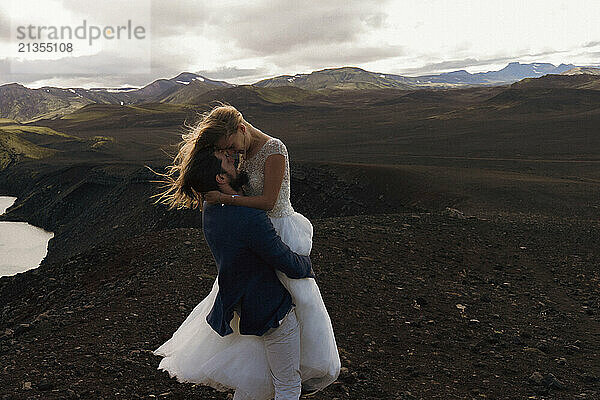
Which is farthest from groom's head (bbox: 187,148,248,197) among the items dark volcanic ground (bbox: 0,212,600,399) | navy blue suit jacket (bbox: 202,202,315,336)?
dark volcanic ground (bbox: 0,212,600,399)

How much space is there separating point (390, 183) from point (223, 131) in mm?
23157

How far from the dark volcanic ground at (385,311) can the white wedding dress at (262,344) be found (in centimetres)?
177

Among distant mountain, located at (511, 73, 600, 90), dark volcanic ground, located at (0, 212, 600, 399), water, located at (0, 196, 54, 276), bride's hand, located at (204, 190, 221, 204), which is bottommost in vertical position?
water, located at (0, 196, 54, 276)

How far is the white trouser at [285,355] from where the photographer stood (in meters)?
3.05

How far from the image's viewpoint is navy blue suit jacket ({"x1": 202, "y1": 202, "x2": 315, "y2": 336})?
2.74 metres

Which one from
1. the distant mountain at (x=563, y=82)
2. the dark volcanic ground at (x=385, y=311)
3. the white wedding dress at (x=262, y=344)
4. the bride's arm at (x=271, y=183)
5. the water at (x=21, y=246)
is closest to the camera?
the bride's arm at (x=271, y=183)

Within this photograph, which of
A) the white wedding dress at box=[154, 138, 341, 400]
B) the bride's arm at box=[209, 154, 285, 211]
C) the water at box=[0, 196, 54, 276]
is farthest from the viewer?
the water at box=[0, 196, 54, 276]

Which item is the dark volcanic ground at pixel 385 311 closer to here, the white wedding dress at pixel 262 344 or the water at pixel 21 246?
the white wedding dress at pixel 262 344

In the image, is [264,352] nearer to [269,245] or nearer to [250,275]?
[250,275]

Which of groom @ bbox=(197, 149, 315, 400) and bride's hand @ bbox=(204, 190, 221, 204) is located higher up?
bride's hand @ bbox=(204, 190, 221, 204)

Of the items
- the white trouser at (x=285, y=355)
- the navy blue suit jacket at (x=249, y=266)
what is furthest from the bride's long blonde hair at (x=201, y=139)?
the white trouser at (x=285, y=355)

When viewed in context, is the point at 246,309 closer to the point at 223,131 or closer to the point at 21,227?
the point at 223,131

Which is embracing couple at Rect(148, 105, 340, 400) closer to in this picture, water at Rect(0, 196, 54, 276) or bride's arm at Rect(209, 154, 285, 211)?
bride's arm at Rect(209, 154, 285, 211)

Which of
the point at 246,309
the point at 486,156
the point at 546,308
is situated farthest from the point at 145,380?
the point at 486,156
